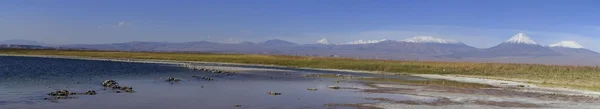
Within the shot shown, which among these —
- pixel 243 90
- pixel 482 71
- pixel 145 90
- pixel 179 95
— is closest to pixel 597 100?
pixel 243 90

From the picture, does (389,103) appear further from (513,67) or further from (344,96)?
(513,67)

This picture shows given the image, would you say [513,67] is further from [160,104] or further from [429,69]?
[160,104]

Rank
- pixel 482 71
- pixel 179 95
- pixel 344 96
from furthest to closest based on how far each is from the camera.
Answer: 1. pixel 482 71
2. pixel 344 96
3. pixel 179 95

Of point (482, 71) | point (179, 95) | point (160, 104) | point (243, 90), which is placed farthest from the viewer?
point (482, 71)

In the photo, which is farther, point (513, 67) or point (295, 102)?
point (513, 67)

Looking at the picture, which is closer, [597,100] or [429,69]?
Result: [597,100]

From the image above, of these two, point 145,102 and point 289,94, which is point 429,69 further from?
point 145,102

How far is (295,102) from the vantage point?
3095 centimetres

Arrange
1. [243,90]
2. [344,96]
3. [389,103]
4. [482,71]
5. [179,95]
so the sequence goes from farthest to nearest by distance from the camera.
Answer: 1. [482,71]
2. [243,90]
3. [344,96]
4. [179,95]
5. [389,103]

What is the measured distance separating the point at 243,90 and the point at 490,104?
51.9 feet

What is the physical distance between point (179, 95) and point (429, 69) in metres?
55.9

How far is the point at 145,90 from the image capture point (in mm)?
35969

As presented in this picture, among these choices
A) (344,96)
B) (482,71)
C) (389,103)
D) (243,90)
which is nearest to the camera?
(389,103)

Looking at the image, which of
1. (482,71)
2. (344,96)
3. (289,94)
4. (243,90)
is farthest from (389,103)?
(482,71)
